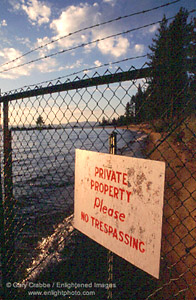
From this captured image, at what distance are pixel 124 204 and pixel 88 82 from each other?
4.09ft

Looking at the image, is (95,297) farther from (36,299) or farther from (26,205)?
(26,205)

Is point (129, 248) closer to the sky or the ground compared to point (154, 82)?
closer to the ground

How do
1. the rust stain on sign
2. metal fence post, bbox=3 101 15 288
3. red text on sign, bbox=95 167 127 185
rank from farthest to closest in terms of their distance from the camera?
metal fence post, bbox=3 101 15 288, red text on sign, bbox=95 167 127 185, the rust stain on sign

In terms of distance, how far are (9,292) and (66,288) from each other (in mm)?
1113

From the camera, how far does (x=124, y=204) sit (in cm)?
160

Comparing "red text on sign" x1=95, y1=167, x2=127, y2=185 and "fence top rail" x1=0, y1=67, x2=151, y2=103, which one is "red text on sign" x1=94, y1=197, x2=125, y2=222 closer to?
"red text on sign" x1=95, y1=167, x2=127, y2=185

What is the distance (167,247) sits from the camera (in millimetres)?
4422

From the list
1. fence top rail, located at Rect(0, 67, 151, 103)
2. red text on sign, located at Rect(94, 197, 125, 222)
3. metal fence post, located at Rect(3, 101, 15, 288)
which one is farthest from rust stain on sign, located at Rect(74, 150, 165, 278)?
metal fence post, located at Rect(3, 101, 15, 288)

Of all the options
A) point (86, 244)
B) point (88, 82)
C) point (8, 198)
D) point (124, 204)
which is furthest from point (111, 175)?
point (86, 244)

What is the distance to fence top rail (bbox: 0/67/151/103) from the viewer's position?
1.69 metres

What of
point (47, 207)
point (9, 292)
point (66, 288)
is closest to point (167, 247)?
point (66, 288)

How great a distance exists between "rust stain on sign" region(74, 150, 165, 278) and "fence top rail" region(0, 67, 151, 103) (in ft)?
2.32

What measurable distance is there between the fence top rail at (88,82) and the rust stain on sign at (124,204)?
0.71 m

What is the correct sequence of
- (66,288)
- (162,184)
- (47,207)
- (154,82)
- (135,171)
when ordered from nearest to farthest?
(162,184) < (135,171) < (154,82) < (66,288) < (47,207)
